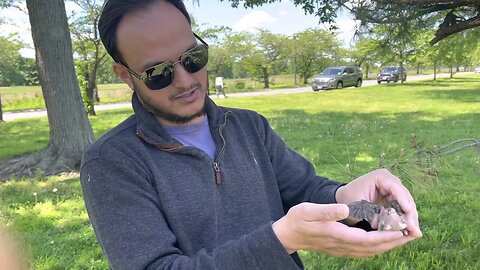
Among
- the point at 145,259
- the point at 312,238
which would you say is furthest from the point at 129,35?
the point at 312,238

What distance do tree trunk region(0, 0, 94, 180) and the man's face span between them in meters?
5.02

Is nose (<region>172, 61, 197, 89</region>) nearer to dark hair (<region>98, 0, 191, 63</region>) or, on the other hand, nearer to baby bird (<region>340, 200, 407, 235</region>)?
dark hair (<region>98, 0, 191, 63</region>)

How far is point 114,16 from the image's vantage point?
1.21m

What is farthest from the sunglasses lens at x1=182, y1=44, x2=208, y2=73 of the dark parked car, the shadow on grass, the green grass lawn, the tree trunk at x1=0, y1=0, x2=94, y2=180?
the dark parked car

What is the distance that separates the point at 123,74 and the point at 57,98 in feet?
16.8

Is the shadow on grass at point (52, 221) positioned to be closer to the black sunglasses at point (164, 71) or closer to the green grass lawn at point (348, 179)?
the green grass lawn at point (348, 179)

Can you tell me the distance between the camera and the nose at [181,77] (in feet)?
4.04

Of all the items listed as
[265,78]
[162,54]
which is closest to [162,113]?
[162,54]

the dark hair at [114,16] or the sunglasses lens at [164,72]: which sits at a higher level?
the dark hair at [114,16]

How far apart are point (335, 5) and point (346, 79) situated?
20.9 m

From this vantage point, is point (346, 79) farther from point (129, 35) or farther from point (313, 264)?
point (129, 35)

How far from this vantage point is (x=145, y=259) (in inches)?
39.5

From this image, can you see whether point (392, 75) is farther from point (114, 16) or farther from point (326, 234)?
point (326, 234)

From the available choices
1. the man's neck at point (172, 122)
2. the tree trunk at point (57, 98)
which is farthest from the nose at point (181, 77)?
the tree trunk at point (57, 98)
